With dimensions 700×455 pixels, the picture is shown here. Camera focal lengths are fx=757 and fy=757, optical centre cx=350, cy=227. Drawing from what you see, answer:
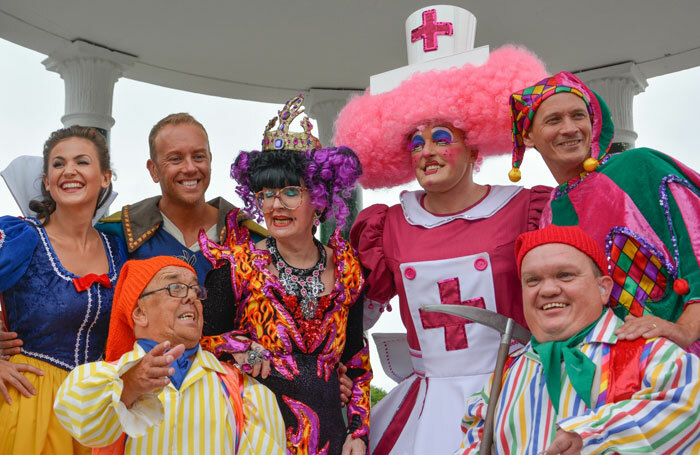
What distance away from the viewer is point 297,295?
9.86 feet

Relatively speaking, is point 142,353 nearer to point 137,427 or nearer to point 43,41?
point 137,427

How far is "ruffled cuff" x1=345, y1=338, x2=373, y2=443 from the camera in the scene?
299cm

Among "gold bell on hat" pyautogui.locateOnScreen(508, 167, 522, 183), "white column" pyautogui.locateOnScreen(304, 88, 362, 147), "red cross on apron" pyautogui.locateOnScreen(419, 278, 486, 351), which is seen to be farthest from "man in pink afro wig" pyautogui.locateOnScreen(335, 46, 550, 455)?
"white column" pyautogui.locateOnScreen(304, 88, 362, 147)

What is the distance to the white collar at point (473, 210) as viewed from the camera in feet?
10.5

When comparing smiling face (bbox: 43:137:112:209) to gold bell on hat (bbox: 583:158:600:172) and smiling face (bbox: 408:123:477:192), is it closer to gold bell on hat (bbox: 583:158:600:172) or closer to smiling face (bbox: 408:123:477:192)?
smiling face (bbox: 408:123:477:192)

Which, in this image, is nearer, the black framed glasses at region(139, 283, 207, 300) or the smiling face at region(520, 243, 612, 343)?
the smiling face at region(520, 243, 612, 343)

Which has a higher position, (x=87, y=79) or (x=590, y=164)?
(x=87, y=79)

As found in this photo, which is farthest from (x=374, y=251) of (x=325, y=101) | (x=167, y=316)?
(x=325, y=101)

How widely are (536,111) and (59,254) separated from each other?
6.57 ft

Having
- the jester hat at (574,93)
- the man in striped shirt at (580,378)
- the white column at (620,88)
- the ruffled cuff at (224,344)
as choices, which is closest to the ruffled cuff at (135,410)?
the ruffled cuff at (224,344)

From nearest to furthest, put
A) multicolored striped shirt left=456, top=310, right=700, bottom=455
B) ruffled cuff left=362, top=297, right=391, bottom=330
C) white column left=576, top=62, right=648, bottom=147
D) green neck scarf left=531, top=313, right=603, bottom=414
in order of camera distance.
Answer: multicolored striped shirt left=456, top=310, right=700, bottom=455 < green neck scarf left=531, top=313, right=603, bottom=414 < ruffled cuff left=362, top=297, right=391, bottom=330 < white column left=576, top=62, right=648, bottom=147

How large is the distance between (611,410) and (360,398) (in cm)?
120

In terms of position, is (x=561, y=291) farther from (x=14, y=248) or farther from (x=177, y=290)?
(x=14, y=248)

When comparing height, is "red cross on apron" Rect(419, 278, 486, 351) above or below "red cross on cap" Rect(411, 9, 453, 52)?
below
